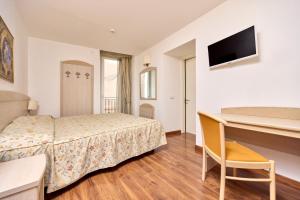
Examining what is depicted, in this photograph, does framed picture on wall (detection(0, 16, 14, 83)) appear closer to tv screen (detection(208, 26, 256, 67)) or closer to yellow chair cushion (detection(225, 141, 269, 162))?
yellow chair cushion (detection(225, 141, 269, 162))

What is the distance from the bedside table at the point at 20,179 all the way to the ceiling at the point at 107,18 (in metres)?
2.28

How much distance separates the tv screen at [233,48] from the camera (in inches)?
65.7

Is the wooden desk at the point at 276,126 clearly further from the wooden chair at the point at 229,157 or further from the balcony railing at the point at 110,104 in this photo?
the balcony railing at the point at 110,104

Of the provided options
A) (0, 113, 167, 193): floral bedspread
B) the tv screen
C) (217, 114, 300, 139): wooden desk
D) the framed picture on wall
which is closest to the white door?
the tv screen

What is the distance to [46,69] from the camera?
3305 millimetres

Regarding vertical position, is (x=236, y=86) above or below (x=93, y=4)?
below

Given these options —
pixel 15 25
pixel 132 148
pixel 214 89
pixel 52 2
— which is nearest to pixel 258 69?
pixel 214 89

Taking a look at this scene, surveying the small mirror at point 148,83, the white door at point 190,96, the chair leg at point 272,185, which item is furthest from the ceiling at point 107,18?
the chair leg at point 272,185

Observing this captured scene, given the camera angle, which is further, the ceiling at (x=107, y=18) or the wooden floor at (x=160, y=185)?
the ceiling at (x=107, y=18)

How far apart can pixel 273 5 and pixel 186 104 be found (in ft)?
8.66

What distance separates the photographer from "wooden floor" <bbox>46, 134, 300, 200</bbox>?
1376 mm

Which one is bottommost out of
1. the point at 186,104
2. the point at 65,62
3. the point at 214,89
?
the point at 186,104

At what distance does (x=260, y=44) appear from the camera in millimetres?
1691

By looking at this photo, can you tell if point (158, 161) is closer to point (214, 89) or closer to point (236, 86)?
point (214, 89)
